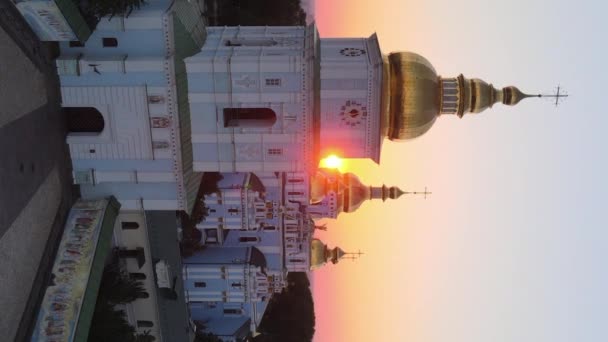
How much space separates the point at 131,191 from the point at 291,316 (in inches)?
1225

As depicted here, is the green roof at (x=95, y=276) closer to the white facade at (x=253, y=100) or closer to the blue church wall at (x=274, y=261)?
the white facade at (x=253, y=100)

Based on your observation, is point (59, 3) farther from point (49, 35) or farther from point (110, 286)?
point (110, 286)

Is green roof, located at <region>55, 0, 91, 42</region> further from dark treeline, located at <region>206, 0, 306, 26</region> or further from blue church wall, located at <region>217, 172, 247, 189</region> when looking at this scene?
dark treeline, located at <region>206, 0, 306, 26</region>

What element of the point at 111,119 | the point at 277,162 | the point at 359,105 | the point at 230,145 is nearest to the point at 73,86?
the point at 111,119

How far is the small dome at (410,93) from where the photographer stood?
17.4 metres

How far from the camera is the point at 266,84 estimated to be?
1694 centimetres

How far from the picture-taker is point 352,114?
675 inches

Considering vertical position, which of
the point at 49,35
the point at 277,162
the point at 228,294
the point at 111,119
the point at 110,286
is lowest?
the point at 228,294

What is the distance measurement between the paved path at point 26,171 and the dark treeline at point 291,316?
27766 millimetres

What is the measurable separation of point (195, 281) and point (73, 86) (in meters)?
15.3

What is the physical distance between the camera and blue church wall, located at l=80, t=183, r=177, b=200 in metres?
18.5

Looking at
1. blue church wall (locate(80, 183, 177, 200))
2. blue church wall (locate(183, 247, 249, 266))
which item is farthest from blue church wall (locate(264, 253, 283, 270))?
blue church wall (locate(80, 183, 177, 200))

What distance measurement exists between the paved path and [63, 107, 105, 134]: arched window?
612 mm

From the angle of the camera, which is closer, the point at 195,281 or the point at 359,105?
the point at 359,105
